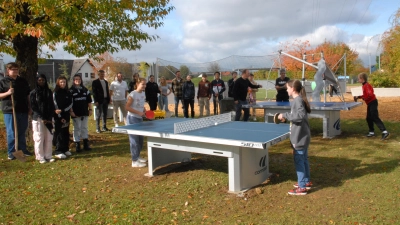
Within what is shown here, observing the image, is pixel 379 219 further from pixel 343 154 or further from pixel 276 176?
→ pixel 343 154

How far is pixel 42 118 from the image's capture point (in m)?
7.47

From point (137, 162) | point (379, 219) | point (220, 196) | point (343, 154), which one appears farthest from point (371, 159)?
point (137, 162)

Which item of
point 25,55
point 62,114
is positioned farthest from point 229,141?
point 25,55

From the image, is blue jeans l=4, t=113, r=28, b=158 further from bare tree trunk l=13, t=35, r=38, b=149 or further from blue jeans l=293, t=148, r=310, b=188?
blue jeans l=293, t=148, r=310, b=188

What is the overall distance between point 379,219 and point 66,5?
6721 mm

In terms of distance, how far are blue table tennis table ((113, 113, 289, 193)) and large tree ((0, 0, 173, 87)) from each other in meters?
3.03

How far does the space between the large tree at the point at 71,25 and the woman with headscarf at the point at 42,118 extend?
1.12m

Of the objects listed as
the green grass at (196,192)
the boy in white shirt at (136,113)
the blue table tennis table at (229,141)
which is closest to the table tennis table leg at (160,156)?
the blue table tennis table at (229,141)

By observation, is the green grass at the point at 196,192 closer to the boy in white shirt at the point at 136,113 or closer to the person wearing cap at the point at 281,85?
the boy in white shirt at the point at 136,113

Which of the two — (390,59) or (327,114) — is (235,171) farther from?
(390,59)

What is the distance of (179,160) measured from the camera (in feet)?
24.3

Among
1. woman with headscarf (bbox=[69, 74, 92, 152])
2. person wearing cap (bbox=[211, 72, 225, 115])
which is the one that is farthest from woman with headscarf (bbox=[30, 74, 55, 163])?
person wearing cap (bbox=[211, 72, 225, 115])

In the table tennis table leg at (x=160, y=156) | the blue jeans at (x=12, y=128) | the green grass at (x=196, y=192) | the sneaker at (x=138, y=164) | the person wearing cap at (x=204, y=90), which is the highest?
the person wearing cap at (x=204, y=90)

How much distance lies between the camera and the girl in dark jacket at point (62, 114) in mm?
7977
